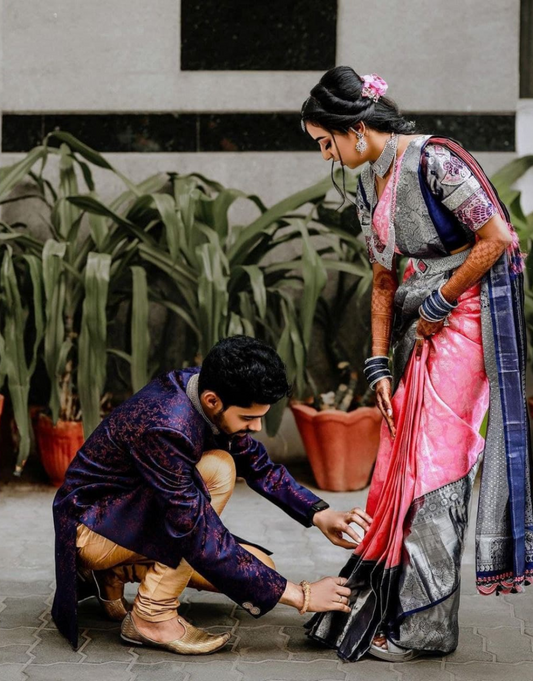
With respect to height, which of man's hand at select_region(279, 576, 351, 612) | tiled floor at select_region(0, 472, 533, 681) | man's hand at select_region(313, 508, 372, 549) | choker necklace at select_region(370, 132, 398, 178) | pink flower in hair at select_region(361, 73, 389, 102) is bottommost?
tiled floor at select_region(0, 472, 533, 681)

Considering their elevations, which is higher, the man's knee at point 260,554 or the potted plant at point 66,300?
the potted plant at point 66,300

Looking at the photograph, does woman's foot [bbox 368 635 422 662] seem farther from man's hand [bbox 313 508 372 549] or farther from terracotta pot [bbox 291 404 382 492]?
terracotta pot [bbox 291 404 382 492]

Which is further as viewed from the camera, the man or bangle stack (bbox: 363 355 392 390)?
bangle stack (bbox: 363 355 392 390)

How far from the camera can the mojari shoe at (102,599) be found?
2717 mm

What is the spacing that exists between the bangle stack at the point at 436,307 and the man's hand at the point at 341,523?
505 mm

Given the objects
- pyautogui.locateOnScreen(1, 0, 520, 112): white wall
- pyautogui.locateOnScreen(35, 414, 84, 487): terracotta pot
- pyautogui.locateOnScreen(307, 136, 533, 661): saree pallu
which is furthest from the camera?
pyautogui.locateOnScreen(1, 0, 520, 112): white wall

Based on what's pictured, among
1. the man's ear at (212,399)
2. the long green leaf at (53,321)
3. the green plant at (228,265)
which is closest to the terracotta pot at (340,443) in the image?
the green plant at (228,265)

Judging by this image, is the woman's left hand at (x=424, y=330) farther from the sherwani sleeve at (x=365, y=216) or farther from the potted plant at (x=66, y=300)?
the potted plant at (x=66, y=300)

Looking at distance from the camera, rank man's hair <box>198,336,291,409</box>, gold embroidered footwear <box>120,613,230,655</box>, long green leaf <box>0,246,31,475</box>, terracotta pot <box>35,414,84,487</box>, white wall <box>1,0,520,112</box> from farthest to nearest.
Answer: white wall <box>1,0,520,112</box> → terracotta pot <box>35,414,84,487</box> → long green leaf <box>0,246,31,475</box> → gold embroidered footwear <box>120,613,230,655</box> → man's hair <box>198,336,291,409</box>

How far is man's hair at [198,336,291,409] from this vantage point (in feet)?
7.62

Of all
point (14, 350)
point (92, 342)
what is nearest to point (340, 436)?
point (92, 342)

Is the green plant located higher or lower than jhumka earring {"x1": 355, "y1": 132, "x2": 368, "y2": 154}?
lower

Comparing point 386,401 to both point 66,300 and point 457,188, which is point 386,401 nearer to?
point 457,188

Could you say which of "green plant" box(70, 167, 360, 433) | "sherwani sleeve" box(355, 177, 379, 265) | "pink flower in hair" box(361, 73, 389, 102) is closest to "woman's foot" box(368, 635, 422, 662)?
"sherwani sleeve" box(355, 177, 379, 265)
